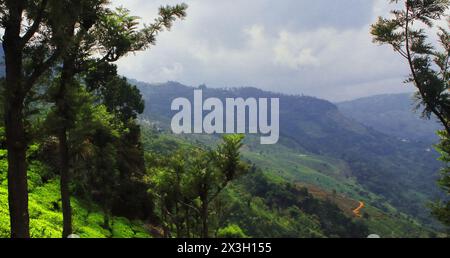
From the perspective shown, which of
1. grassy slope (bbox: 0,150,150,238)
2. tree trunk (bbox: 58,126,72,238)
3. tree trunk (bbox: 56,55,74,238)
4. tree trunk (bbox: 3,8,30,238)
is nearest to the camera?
tree trunk (bbox: 3,8,30,238)

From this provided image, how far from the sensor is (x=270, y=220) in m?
163

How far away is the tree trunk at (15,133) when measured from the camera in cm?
1572

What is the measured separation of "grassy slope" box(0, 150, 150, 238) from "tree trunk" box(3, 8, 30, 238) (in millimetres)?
10779

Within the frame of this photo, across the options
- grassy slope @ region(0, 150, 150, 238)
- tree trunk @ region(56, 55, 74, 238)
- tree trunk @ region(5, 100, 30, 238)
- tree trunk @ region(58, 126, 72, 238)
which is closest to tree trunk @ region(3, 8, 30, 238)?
tree trunk @ region(5, 100, 30, 238)

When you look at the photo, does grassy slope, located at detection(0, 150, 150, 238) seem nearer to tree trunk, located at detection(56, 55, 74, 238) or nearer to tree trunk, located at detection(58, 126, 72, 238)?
tree trunk, located at detection(58, 126, 72, 238)

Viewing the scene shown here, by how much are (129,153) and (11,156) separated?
55.6 metres

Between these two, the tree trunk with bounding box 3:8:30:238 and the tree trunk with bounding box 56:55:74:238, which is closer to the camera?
the tree trunk with bounding box 3:8:30:238

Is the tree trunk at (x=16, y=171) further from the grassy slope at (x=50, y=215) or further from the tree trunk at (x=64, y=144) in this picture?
the grassy slope at (x=50, y=215)

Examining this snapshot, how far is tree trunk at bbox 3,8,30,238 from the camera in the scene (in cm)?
1572

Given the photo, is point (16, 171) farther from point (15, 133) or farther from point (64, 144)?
point (64, 144)

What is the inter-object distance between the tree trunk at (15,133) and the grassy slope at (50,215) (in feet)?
35.4

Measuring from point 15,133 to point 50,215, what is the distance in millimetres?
20965

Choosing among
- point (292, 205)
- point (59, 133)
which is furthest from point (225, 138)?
point (292, 205)

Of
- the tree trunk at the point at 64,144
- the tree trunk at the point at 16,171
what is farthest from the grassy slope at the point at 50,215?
the tree trunk at the point at 16,171
